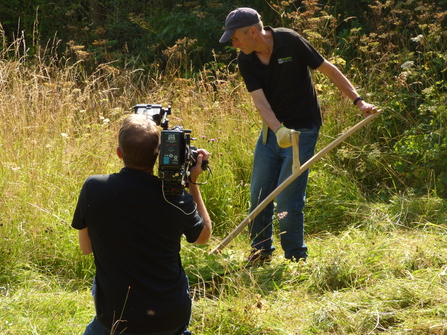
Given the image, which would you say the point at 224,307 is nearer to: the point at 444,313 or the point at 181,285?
the point at 181,285

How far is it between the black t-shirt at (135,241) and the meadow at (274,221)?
87 cm

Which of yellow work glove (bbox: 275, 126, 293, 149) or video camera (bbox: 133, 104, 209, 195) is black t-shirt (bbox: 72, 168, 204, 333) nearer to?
video camera (bbox: 133, 104, 209, 195)

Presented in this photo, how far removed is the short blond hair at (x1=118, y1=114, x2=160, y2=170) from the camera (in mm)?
2080

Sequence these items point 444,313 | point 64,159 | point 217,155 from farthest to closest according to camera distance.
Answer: point 217,155 < point 64,159 < point 444,313

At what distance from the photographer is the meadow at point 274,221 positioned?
3020mm

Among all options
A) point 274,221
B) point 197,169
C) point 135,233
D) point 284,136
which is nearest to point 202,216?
point 197,169

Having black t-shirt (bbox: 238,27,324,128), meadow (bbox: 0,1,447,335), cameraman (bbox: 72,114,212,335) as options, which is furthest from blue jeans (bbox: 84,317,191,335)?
→ black t-shirt (bbox: 238,27,324,128)

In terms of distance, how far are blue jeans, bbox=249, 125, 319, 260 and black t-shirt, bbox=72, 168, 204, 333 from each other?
5.63ft

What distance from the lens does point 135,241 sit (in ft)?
6.86

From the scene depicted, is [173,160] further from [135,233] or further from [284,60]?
[284,60]

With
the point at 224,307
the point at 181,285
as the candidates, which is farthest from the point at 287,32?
the point at 181,285

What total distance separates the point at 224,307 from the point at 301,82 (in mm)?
1653

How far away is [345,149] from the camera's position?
18.2 feet

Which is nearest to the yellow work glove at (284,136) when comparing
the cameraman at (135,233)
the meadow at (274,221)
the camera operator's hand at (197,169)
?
the meadow at (274,221)
